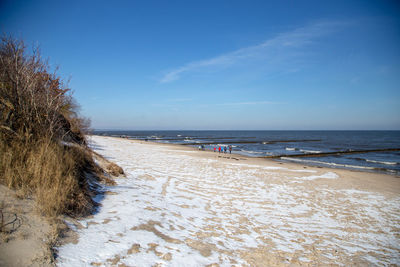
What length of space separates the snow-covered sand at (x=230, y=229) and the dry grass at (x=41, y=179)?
1.43ft

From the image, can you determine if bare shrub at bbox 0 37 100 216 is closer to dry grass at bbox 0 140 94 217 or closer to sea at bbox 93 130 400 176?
dry grass at bbox 0 140 94 217

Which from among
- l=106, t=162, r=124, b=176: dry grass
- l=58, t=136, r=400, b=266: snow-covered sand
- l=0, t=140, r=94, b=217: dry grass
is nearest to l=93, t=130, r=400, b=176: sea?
l=58, t=136, r=400, b=266: snow-covered sand

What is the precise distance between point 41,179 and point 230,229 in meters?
3.81

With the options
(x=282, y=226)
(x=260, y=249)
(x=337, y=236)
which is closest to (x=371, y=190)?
(x=337, y=236)

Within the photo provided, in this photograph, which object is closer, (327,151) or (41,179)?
(41,179)

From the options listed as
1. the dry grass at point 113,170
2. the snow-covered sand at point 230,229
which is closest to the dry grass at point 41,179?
the snow-covered sand at point 230,229

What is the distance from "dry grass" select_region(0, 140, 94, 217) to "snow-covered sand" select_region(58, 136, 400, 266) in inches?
17.1

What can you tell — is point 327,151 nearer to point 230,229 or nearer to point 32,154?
point 230,229

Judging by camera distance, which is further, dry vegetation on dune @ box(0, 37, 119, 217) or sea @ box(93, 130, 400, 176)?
sea @ box(93, 130, 400, 176)

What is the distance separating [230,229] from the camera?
4.42m

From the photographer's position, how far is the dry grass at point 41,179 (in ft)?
9.99

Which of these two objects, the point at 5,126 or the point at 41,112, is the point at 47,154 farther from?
the point at 41,112

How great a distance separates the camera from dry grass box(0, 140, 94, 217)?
3.04 meters

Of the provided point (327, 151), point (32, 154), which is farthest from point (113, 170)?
point (327, 151)
